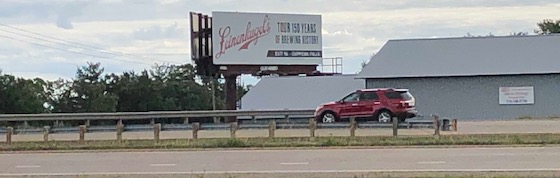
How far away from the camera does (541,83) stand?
48812 millimetres

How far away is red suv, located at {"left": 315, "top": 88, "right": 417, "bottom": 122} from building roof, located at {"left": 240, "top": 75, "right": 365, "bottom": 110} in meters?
24.5

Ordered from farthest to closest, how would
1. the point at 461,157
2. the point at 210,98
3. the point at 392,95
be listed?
the point at 210,98 < the point at 392,95 < the point at 461,157

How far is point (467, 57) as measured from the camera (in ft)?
169

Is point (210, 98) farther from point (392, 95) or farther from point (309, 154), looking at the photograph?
point (309, 154)

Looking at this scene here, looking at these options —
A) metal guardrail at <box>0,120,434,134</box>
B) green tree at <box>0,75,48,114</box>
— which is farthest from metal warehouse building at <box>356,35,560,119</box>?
green tree at <box>0,75,48,114</box>

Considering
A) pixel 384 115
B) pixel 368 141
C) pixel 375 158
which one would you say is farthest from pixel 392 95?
pixel 375 158

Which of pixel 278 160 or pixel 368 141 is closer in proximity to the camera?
pixel 278 160

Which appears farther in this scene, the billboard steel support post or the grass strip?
the billboard steel support post

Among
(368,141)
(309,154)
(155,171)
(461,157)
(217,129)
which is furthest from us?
(217,129)

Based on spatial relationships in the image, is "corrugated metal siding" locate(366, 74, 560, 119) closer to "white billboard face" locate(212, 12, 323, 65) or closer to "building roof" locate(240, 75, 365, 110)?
"white billboard face" locate(212, 12, 323, 65)

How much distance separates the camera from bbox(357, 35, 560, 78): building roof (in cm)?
4972

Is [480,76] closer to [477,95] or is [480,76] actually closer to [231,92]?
[477,95]

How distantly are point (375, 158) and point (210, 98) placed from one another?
7219cm

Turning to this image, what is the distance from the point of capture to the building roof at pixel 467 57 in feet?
163
